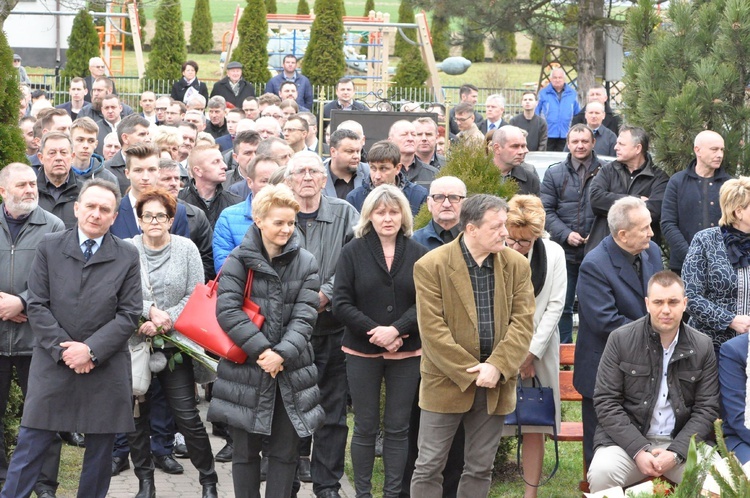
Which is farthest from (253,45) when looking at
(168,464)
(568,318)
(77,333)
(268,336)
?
(268,336)

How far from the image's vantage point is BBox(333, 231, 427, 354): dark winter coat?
707 cm

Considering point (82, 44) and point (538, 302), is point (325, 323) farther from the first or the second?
point (82, 44)

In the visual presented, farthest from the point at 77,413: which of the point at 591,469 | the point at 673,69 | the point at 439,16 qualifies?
the point at 439,16

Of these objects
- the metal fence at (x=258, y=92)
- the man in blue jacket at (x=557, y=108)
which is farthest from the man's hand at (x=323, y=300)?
the metal fence at (x=258, y=92)

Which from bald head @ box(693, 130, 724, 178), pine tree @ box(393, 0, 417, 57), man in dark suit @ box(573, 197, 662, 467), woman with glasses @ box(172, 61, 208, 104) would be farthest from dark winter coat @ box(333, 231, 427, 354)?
pine tree @ box(393, 0, 417, 57)

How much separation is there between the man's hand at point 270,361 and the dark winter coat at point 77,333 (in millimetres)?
863

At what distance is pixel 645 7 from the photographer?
30.2ft

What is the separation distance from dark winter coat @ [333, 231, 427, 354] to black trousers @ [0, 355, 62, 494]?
200 centimetres

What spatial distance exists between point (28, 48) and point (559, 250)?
3021 cm

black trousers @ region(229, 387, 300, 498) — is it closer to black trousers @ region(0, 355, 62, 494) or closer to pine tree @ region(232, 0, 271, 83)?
black trousers @ region(0, 355, 62, 494)

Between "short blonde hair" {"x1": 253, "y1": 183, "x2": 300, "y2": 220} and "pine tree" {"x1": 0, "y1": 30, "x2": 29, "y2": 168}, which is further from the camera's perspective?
"pine tree" {"x1": 0, "y1": 30, "x2": 29, "y2": 168}

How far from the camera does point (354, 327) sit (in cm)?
703

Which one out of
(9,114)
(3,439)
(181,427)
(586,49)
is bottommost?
(3,439)

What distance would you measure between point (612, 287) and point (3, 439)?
424cm
